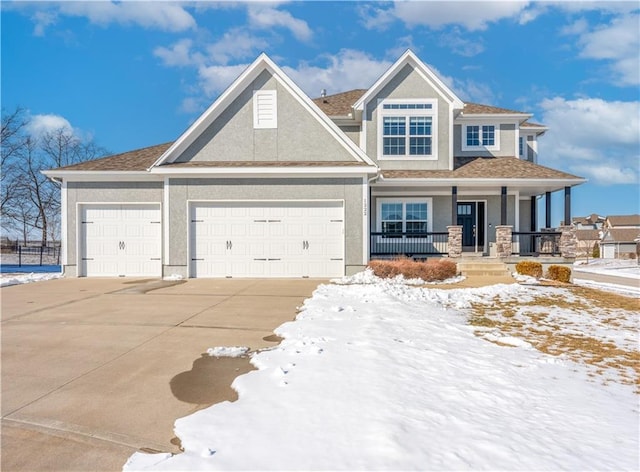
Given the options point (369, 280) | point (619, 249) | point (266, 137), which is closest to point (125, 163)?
point (266, 137)

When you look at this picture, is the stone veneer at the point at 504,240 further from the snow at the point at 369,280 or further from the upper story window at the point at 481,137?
the upper story window at the point at 481,137

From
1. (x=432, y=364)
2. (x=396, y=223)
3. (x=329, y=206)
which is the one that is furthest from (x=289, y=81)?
(x=432, y=364)

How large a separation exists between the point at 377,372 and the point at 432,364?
2.54ft

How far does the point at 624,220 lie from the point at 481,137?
7023 centimetres

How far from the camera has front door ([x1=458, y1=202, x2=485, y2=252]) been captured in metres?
17.0

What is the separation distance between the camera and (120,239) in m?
13.3

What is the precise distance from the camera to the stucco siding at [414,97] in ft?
51.9

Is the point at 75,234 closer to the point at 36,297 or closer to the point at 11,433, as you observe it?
the point at 36,297

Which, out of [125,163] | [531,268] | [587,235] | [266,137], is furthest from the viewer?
[587,235]

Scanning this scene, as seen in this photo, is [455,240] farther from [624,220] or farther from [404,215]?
[624,220]

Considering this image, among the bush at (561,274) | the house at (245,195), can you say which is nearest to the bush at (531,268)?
the bush at (561,274)

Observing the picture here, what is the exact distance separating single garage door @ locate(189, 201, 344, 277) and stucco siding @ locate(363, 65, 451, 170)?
516 cm

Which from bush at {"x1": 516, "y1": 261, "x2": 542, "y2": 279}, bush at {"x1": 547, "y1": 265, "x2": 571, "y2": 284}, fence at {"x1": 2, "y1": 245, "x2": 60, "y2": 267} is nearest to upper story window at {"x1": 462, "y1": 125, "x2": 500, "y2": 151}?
bush at {"x1": 516, "y1": 261, "x2": 542, "y2": 279}

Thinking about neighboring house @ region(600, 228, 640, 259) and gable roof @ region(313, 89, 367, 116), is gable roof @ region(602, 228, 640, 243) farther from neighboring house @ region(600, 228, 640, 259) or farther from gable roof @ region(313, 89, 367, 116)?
gable roof @ region(313, 89, 367, 116)
